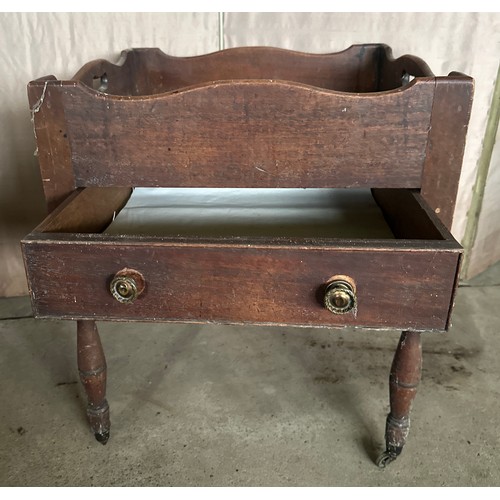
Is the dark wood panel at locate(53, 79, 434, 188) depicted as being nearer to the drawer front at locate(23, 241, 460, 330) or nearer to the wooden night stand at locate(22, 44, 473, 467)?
the wooden night stand at locate(22, 44, 473, 467)

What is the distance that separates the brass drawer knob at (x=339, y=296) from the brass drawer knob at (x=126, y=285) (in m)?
0.26

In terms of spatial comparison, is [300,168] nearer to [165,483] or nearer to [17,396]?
[165,483]

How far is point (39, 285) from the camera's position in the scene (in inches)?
31.4

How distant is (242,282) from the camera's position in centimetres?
77

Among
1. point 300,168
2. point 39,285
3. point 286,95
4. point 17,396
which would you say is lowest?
point 17,396

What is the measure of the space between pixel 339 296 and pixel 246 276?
13 cm

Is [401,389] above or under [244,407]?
above

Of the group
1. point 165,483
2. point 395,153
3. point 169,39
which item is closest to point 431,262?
point 395,153

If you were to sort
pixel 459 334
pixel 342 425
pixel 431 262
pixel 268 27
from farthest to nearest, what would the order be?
pixel 459 334, pixel 268 27, pixel 342 425, pixel 431 262

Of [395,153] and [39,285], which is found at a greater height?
[395,153]

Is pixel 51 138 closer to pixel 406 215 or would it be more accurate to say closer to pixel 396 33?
pixel 406 215

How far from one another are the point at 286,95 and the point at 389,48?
528 mm

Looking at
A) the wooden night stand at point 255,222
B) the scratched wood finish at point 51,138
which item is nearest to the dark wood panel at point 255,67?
the wooden night stand at point 255,222

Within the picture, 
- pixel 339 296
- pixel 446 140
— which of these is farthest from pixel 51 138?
pixel 446 140
